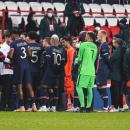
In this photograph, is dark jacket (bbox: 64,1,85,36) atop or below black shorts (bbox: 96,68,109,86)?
atop

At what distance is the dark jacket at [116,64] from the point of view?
21.0 meters

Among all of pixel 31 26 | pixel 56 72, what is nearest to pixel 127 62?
pixel 56 72

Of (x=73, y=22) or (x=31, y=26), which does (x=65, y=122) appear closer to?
(x=31, y=26)

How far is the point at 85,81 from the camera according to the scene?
19750 millimetres

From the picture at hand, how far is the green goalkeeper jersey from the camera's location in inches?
773

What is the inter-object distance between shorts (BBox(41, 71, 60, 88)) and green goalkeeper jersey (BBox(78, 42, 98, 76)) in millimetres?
1181

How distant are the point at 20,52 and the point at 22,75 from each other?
2.11ft

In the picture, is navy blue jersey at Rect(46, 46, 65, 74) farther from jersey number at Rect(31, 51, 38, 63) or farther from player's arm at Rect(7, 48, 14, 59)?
player's arm at Rect(7, 48, 14, 59)

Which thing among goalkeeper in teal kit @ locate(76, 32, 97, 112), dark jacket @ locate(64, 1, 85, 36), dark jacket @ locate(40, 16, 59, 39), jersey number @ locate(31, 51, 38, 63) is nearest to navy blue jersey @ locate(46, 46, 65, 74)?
jersey number @ locate(31, 51, 38, 63)

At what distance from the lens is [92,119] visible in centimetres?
1702

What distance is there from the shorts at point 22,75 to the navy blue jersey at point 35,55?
0.22m

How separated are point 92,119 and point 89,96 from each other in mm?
2736

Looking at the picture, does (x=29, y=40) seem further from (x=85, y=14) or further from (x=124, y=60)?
(x=85, y=14)

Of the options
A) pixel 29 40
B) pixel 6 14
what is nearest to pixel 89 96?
pixel 29 40
